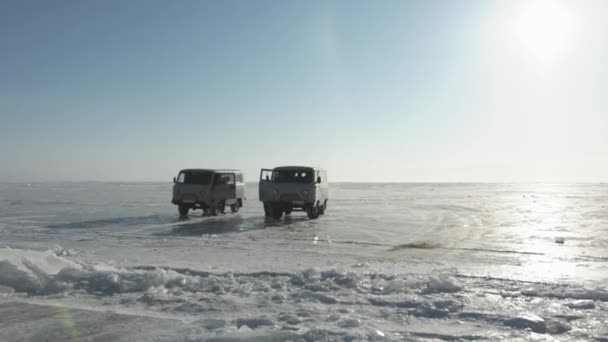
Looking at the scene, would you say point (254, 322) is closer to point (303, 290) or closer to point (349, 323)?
point (349, 323)

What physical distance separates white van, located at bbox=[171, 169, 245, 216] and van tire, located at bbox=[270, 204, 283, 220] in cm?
261

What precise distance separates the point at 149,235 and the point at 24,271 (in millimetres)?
6913

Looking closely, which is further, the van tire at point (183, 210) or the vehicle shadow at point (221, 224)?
the van tire at point (183, 210)

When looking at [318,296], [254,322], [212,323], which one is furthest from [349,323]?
[212,323]

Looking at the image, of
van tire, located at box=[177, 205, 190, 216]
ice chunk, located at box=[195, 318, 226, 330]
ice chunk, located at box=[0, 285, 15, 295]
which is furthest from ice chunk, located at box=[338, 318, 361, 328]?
van tire, located at box=[177, 205, 190, 216]

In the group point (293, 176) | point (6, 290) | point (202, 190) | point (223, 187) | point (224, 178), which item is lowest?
point (6, 290)

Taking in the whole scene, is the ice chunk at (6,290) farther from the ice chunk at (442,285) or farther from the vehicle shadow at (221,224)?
the vehicle shadow at (221,224)

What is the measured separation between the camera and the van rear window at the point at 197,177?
66.1ft

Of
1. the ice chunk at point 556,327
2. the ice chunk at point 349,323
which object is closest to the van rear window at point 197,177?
the ice chunk at point 349,323

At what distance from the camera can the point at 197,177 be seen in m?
20.3

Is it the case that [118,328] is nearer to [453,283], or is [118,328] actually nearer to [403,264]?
[453,283]

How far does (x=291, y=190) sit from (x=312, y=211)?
1.40 meters

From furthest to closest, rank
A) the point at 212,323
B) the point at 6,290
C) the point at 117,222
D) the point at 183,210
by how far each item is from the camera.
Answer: the point at 183,210
the point at 117,222
the point at 6,290
the point at 212,323

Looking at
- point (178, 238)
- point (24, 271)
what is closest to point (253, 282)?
point (24, 271)
